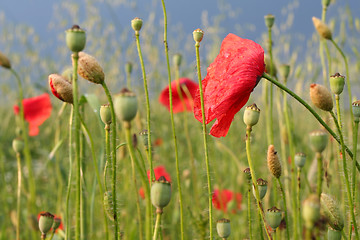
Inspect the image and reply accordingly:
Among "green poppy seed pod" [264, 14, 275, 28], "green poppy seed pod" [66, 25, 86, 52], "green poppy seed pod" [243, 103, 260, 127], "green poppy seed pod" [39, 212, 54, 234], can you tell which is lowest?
"green poppy seed pod" [39, 212, 54, 234]

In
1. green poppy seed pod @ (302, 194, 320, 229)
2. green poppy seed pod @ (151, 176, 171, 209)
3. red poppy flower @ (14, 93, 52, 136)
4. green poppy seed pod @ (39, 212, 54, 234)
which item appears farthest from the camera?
red poppy flower @ (14, 93, 52, 136)

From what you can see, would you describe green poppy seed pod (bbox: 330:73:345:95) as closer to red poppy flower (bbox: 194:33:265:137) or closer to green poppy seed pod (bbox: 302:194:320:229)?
red poppy flower (bbox: 194:33:265:137)

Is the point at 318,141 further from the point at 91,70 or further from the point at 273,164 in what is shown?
the point at 91,70

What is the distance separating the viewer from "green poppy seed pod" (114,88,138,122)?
35cm

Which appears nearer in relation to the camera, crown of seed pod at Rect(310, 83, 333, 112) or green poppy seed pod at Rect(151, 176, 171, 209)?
green poppy seed pod at Rect(151, 176, 171, 209)

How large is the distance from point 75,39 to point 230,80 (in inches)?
9.2

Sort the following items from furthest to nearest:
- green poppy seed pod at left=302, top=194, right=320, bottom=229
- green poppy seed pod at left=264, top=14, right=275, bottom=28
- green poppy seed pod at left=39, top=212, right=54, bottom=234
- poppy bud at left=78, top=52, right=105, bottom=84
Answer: green poppy seed pod at left=264, top=14, right=275, bottom=28, green poppy seed pod at left=39, top=212, right=54, bottom=234, poppy bud at left=78, top=52, right=105, bottom=84, green poppy seed pod at left=302, top=194, right=320, bottom=229

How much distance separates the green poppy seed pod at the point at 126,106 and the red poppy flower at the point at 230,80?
223mm

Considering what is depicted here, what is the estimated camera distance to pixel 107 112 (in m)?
0.53

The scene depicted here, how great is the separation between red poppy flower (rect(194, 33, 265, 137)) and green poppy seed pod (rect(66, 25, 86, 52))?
22 cm

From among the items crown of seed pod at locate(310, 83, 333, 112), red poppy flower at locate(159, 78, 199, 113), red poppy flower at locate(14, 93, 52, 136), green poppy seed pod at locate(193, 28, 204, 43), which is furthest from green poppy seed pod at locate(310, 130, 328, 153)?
red poppy flower at locate(14, 93, 52, 136)

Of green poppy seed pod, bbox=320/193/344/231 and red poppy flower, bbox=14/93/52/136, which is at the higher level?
red poppy flower, bbox=14/93/52/136

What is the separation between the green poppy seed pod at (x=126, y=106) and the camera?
354mm

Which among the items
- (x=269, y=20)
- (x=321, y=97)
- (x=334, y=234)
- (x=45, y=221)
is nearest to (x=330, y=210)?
(x=334, y=234)
